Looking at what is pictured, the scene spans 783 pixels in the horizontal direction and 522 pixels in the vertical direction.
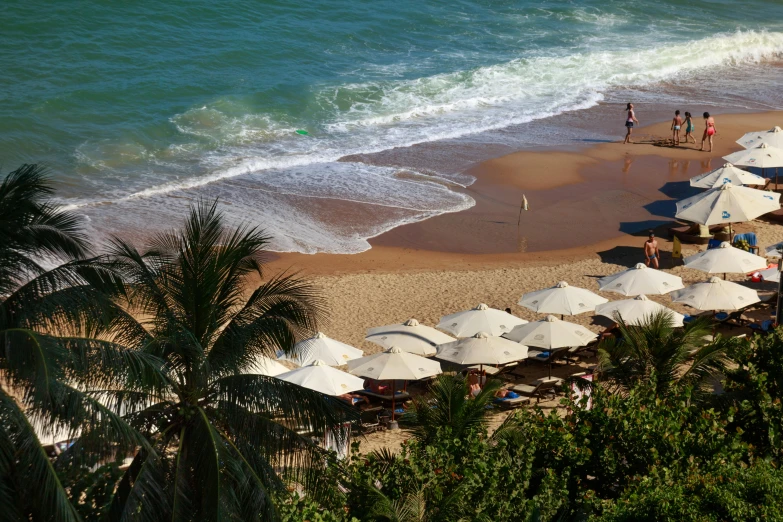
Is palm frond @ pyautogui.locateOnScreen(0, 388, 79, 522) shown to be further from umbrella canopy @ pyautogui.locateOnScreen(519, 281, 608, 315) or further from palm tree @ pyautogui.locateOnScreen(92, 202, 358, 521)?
umbrella canopy @ pyautogui.locateOnScreen(519, 281, 608, 315)

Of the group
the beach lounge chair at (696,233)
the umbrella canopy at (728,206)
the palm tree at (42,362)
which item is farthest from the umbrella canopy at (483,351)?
the beach lounge chair at (696,233)

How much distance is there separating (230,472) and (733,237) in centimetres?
1559

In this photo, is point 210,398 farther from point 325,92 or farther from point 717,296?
point 325,92

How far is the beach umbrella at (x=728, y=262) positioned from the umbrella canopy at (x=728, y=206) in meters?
2.16

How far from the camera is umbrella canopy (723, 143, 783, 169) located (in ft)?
74.3

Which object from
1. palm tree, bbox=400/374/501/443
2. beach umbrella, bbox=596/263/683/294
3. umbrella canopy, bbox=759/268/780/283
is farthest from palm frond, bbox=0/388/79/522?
umbrella canopy, bbox=759/268/780/283

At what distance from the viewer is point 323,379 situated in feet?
44.3

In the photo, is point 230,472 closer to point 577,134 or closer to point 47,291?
point 47,291

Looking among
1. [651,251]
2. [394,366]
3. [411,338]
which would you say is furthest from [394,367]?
[651,251]

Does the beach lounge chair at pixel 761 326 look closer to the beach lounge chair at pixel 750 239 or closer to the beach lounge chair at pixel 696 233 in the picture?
the beach lounge chair at pixel 750 239

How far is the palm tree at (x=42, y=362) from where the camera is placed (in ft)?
21.2

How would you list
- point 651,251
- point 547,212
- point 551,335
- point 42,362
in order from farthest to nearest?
point 547,212 → point 651,251 → point 551,335 → point 42,362

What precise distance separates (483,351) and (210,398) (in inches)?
261

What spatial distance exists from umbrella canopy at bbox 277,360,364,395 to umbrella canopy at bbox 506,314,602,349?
273cm
